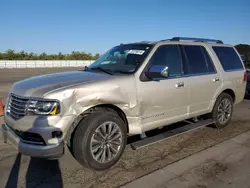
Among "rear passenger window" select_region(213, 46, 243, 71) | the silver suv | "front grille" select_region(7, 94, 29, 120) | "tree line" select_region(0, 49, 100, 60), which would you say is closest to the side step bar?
the silver suv

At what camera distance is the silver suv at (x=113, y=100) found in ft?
10.1

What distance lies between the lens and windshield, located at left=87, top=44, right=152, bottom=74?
400cm

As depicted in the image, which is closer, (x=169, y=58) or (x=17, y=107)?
(x=17, y=107)

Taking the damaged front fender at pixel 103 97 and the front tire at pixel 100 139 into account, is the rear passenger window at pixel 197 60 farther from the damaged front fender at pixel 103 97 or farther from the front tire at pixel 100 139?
the front tire at pixel 100 139

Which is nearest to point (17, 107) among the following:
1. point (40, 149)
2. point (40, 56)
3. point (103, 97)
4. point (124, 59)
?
point (40, 149)

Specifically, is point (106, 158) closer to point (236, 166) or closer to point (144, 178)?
point (144, 178)

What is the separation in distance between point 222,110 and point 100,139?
127 inches

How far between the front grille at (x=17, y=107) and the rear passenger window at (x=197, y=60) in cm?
285

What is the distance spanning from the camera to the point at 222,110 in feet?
17.9

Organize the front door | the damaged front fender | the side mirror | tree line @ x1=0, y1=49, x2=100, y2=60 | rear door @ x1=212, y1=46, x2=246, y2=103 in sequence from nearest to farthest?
1. the damaged front fender
2. the side mirror
3. the front door
4. rear door @ x1=212, y1=46, x2=246, y2=103
5. tree line @ x1=0, y1=49, x2=100, y2=60

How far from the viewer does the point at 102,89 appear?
3.38 meters

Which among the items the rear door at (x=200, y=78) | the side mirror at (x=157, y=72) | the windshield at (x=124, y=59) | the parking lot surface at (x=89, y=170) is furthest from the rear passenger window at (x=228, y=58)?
the side mirror at (x=157, y=72)

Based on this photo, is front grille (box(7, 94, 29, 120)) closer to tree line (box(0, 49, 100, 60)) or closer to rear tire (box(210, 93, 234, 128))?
rear tire (box(210, 93, 234, 128))

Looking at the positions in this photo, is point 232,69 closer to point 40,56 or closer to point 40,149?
point 40,149
